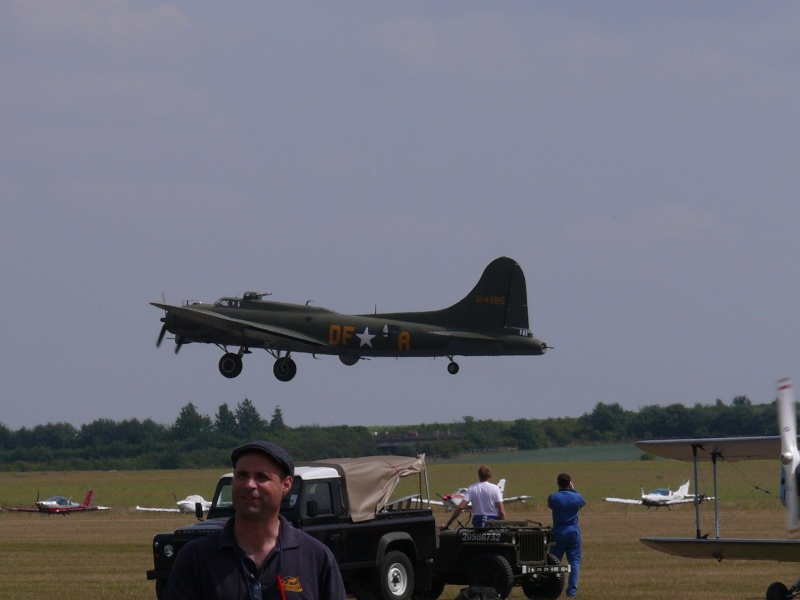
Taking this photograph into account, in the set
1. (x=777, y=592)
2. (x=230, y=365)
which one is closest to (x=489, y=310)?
(x=230, y=365)

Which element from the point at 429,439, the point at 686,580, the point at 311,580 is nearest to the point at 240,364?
the point at 686,580

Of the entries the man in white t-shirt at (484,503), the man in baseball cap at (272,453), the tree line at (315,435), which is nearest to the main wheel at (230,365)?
the man in white t-shirt at (484,503)

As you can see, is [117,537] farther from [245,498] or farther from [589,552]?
[245,498]

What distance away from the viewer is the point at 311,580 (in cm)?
514

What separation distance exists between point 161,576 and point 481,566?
407 cm

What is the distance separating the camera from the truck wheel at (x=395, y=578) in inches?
652

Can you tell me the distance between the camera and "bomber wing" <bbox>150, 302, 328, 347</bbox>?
134ft

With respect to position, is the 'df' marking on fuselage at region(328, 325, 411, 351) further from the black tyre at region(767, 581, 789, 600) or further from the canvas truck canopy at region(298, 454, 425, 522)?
the black tyre at region(767, 581, 789, 600)

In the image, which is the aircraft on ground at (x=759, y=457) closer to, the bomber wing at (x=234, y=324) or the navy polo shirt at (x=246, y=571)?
the navy polo shirt at (x=246, y=571)

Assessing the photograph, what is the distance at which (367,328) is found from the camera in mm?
41406

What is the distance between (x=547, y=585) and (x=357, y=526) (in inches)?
127

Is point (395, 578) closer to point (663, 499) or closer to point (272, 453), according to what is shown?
point (272, 453)

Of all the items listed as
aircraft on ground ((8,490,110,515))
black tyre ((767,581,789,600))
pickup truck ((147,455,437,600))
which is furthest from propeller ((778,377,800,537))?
aircraft on ground ((8,490,110,515))

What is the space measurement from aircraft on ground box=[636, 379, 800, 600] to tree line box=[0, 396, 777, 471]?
75.7 metres
